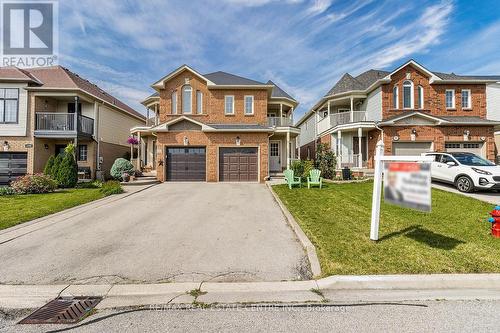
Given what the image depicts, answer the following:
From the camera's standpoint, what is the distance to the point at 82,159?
1897 centimetres

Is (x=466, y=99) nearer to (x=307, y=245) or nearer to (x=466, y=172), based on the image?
(x=466, y=172)

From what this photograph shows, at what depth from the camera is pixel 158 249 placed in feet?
17.2

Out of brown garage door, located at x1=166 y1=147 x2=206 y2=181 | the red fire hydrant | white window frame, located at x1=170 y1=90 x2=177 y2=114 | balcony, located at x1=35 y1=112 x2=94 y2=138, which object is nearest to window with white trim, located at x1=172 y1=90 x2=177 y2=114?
white window frame, located at x1=170 y1=90 x2=177 y2=114

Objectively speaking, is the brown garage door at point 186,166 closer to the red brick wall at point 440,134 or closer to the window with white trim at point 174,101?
the window with white trim at point 174,101

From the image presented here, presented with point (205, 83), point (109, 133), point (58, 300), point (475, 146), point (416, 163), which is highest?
point (205, 83)

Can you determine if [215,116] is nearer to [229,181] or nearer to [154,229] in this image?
[229,181]

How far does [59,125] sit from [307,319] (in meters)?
21.6

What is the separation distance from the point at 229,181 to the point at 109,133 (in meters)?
12.0

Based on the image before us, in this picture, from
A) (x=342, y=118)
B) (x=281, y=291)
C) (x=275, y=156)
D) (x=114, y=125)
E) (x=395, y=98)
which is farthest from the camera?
(x=114, y=125)

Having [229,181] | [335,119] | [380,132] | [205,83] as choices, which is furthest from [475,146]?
[205,83]

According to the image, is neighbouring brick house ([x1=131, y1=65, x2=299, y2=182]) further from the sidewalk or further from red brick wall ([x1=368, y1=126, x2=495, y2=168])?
the sidewalk

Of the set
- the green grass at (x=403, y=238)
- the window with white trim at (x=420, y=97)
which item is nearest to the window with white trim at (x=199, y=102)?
the green grass at (x=403, y=238)

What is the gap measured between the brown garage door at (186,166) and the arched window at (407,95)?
15.7 meters

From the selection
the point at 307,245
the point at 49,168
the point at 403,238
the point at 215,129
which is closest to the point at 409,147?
the point at 215,129
